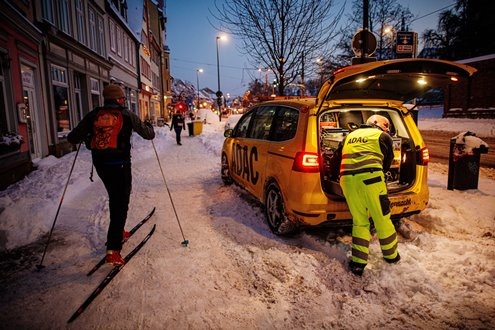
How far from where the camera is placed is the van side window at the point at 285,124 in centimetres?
422

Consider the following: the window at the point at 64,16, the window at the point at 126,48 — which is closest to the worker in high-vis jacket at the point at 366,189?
the window at the point at 64,16

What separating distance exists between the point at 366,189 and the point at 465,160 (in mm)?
3888

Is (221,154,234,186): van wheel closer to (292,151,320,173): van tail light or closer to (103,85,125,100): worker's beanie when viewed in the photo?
(292,151,320,173): van tail light

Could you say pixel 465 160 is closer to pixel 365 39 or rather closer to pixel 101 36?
pixel 365 39

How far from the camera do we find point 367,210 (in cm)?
356

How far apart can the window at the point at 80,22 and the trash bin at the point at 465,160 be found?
14.5 m

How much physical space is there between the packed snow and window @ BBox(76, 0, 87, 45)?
11271 millimetres

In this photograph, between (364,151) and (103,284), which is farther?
(364,151)

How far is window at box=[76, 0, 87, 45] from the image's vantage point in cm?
1396

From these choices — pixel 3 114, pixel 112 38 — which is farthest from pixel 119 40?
pixel 3 114

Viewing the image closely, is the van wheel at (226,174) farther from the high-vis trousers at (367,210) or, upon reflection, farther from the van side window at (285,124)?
the high-vis trousers at (367,210)

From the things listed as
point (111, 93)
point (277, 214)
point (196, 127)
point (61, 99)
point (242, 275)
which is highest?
point (61, 99)

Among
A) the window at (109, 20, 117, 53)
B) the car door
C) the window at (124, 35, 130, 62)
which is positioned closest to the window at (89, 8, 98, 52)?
the window at (109, 20, 117, 53)

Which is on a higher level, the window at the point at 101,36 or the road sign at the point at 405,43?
the window at the point at 101,36
